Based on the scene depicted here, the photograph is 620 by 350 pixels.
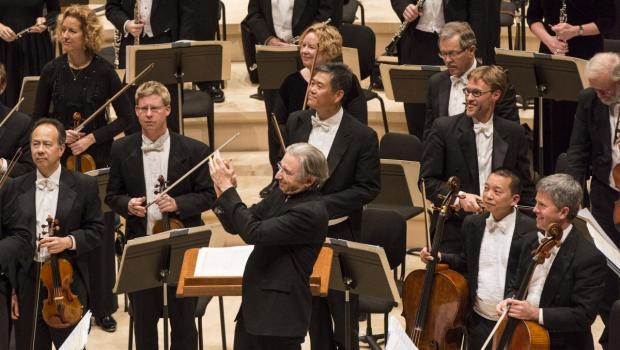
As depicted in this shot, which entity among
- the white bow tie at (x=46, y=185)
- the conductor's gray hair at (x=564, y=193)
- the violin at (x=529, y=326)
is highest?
the conductor's gray hair at (x=564, y=193)

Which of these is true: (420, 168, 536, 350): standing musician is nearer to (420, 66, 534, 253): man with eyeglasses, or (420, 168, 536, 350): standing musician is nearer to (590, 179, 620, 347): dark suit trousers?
(420, 66, 534, 253): man with eyeglasses

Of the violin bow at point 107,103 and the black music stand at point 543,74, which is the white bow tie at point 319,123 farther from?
the black music stand at point 543,74

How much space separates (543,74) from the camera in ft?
21.3

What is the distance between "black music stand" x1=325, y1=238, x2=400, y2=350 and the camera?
489cm

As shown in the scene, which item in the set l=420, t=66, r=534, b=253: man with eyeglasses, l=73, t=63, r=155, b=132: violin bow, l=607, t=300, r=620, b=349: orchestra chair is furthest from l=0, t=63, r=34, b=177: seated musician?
l=607, t=300, r=620, b=349: orchestra chair

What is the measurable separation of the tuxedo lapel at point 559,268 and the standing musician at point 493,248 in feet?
0.62

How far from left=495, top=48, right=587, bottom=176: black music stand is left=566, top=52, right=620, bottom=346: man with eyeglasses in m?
0.56

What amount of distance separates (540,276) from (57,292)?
2.00 meters

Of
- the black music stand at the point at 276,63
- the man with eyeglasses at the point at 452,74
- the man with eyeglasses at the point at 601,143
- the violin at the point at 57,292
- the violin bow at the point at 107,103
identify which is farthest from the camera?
the black music stand at the point at 276,63

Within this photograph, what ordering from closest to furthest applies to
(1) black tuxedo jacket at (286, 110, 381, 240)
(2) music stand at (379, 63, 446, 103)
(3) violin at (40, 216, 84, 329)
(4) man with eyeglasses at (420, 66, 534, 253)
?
(3) violin at (40, 216, 84, 329) → (1) black tuxedo jacket at (286, 110, 381, 240) → (4) man with eyeglasses at (420, 66, 534, 253) → (2) music stand at (379, 63, 446, 103)

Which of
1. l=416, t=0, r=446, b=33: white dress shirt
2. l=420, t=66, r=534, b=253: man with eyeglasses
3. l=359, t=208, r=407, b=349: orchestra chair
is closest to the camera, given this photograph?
l=420, t=66, r=534, b=253: man with eyeglasses

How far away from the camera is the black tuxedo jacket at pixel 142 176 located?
18.0 feet

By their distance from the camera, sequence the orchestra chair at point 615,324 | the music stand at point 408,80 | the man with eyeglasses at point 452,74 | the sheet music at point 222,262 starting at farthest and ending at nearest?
the music stand at point 408,80, the man with eyeglasses at point 452,74, the sheet music at point 222,262, the orchestra chair at point 615,324

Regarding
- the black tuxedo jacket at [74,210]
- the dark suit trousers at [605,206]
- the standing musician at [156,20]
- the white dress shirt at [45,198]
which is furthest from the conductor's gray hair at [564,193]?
the standing musician at [156,20]
